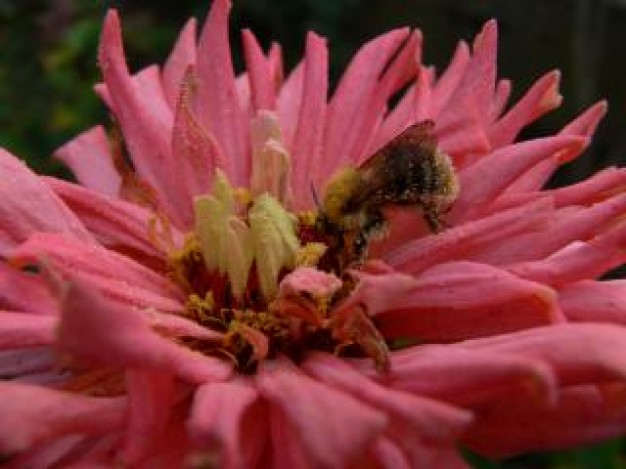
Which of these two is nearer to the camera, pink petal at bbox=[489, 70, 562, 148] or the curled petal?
the curled petal

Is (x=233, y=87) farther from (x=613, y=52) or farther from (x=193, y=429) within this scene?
(x=613, y=52)

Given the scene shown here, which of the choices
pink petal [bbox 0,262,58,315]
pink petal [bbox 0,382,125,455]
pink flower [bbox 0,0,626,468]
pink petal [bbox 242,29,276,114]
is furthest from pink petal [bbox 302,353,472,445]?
pink petal [bbox 242,29,276,114]

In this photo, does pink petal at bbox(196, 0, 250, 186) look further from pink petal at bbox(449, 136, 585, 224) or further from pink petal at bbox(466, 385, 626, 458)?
pink petal at bbox(466, 385, 626, 458)

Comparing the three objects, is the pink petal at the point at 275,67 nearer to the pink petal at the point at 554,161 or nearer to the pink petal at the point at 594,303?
the pink petal at the point at 554,161

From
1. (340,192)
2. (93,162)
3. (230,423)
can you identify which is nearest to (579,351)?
(230,423)

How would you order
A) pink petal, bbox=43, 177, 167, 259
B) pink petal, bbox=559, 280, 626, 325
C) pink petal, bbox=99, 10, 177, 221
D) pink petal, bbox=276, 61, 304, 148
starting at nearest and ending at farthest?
pink petal, bbox=559, 280, 626, 325
pink petal, bbox=43, 177, 167, 259
pink petal, bbox=99, 10, 177, 221
pink petal, bbox=276, 61, 304, 148

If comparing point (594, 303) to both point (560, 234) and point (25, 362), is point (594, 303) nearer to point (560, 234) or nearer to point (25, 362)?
point (560, 234)

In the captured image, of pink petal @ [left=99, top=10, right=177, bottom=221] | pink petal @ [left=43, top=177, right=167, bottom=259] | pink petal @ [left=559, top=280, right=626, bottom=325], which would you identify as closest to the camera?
pink petal @ [left=559, top=280, right=626, bottom=325]
